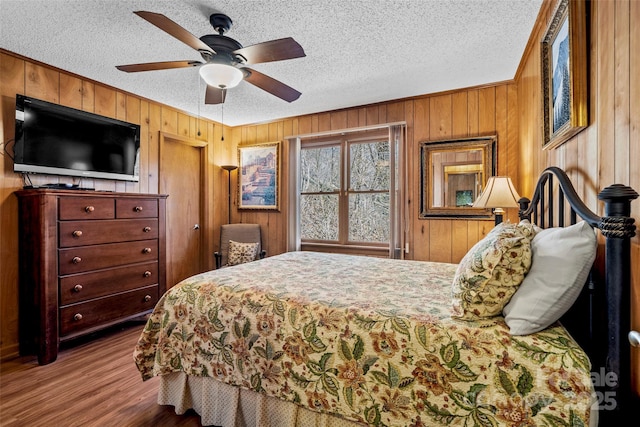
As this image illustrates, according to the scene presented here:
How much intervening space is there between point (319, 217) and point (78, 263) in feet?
8.80

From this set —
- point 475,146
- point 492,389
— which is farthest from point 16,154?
point 475,146

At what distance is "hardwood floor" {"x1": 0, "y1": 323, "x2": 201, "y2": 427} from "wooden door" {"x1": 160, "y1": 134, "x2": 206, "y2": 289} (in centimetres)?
158

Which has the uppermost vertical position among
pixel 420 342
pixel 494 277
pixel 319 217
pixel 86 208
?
pixel 86 208

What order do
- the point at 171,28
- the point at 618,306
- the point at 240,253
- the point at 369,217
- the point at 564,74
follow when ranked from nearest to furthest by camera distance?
the point at 618,306 < the point at 564,74 < the point at 171,28 < the point at 369,217 < the point at 240,253

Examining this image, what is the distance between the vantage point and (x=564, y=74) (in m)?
1.60

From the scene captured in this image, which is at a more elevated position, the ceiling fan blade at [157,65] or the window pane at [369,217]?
the ceiling fan blade at [157,65]

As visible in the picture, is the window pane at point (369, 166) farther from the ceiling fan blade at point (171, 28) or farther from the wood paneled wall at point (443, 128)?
the ceiling fan blade at point (171, 28)

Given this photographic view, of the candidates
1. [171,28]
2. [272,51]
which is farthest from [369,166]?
[171,28]

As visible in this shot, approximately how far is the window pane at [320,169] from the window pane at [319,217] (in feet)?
0.42

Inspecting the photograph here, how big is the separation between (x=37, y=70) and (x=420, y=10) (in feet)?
10.6

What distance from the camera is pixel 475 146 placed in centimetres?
328

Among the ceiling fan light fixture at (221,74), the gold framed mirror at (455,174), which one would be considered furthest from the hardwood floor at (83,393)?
the gold framed mirror at (455,174)

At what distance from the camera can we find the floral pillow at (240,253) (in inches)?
162

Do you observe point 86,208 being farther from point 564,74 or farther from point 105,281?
point 564,74
